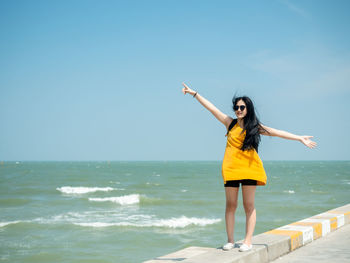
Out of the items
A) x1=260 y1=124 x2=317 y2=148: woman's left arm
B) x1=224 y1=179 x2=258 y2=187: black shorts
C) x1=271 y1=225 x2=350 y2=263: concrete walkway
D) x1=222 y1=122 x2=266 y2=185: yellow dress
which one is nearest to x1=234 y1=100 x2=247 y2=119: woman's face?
x1=222 y1=122 x2=266 y2=185: yellow dress

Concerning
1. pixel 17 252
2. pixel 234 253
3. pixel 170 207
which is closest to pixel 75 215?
pixel 170 207

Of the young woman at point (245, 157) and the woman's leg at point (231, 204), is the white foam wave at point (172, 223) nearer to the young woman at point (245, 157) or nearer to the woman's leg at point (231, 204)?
the woman's leg at point (231, 204)

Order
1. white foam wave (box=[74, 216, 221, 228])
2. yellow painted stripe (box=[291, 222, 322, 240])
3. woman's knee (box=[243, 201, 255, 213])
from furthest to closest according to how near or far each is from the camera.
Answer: white foam wave (box=[74, 216, 221, 228]), yellow painted stripe (box=[291, 222, 322, 240]), woman's knee (box=[243, 201, 255, 213])

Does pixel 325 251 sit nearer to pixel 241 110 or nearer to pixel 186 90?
pixel 241 110

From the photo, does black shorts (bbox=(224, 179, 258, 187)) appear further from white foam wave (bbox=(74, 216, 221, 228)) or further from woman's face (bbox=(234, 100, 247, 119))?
white foam wave (bbox=(74, 216, 221, 228))

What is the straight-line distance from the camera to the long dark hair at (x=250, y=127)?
3.63 meters

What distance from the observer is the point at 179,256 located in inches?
173

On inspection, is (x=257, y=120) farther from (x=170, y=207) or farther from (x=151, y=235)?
(x=170, y=207)

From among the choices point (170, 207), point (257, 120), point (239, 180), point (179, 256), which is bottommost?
point (170, 207)

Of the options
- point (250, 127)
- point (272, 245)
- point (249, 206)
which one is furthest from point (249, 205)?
point (250, 127)

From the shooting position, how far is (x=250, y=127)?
367 centimetres

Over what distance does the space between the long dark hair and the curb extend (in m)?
1.03

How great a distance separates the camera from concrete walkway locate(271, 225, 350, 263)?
3.91m

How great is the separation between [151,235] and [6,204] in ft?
46.2
